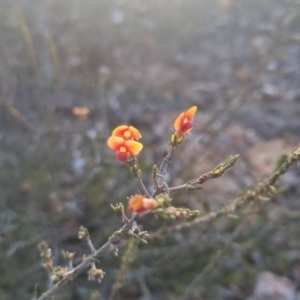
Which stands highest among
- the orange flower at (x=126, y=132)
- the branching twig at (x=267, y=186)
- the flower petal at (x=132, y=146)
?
the orange flower at (x=126, y=132)

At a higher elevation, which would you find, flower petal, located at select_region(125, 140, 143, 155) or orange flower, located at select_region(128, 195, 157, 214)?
flower petal, located at select_region(125, 140, 143, 155)

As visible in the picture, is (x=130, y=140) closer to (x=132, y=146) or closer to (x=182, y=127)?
(x=132, y=146)

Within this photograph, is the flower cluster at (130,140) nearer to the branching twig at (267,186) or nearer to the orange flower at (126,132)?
the orange flower at (126,132)

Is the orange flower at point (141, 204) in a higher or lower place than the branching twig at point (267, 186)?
lower

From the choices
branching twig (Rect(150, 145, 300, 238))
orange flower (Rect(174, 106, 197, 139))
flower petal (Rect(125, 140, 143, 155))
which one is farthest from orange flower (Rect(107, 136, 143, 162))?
branching twig (Rect(150, 145, 300, 238))

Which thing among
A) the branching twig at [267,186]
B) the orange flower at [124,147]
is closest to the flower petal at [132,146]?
the orange flower at [124,147]

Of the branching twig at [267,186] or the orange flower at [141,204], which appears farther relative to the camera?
the branching twig at [267,186]

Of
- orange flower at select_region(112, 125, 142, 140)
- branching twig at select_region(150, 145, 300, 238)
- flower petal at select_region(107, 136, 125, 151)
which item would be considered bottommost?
branching twig at select_region(150, 145, 300, 238)

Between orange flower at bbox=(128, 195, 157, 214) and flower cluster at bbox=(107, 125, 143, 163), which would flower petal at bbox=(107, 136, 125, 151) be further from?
orange flower at bbox=(128, 195, 157, 214)
